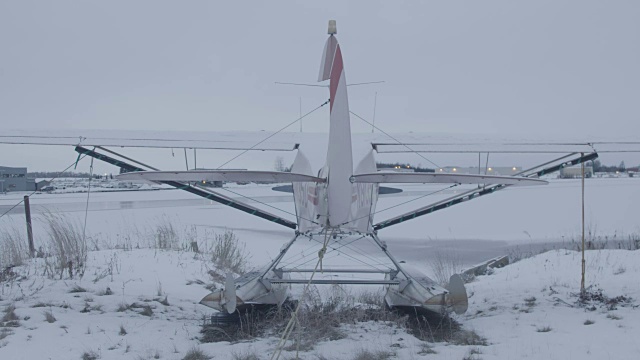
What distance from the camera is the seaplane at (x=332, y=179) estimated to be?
5.03 meters

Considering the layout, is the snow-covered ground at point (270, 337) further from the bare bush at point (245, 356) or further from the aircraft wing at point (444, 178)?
the aircraft wing at point (444, 178)

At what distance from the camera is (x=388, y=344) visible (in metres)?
5.03

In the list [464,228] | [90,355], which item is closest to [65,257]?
[90,355]

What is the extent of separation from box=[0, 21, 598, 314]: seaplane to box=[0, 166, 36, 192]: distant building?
44582 mm

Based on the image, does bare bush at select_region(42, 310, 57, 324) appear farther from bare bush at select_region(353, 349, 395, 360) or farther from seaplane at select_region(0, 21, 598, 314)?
bare bush at select_region(353, 349, 395, 360)

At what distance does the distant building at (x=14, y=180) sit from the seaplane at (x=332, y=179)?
4458cm

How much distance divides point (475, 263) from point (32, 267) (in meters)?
8.42

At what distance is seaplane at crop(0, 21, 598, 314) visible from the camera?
5.03 meters

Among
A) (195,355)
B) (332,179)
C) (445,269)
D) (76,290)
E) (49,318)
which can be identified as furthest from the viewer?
(445,269)

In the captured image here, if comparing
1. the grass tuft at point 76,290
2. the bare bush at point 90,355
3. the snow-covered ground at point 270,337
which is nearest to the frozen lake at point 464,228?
the snow-covered ground at point 270,337

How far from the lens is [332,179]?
5824 mm

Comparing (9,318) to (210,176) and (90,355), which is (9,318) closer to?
(90,355)

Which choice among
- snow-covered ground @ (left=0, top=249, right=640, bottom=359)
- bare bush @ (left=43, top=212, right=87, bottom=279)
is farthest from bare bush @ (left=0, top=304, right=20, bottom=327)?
bare bush @ (left=43, top=212, right=87, bottom=279)

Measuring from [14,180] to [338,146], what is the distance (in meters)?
51.1
